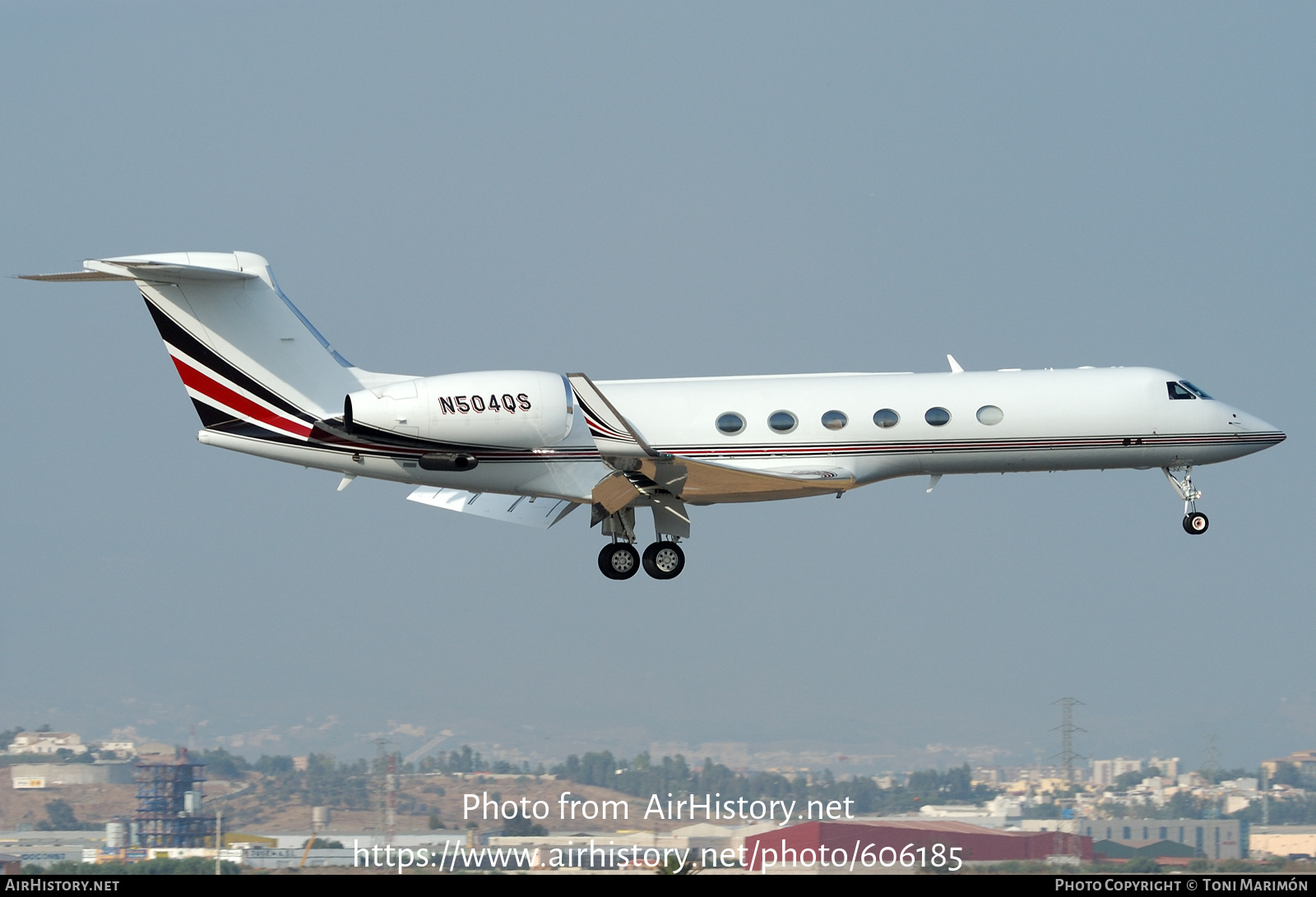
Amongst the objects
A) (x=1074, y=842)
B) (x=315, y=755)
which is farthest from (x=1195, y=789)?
(x=315, y=755)

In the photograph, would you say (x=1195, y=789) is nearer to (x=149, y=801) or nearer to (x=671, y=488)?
(x=671, y=488)

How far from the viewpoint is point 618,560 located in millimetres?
22516

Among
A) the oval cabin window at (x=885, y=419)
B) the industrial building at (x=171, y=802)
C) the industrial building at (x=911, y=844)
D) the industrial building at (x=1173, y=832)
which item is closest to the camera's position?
the industrial building at (x=911, y=844)

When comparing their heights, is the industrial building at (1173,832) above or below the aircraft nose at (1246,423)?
below

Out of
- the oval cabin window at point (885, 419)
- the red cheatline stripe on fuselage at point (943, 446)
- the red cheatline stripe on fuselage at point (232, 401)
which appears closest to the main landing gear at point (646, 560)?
the red cheatline stripe on fuselage at point (943, 446)

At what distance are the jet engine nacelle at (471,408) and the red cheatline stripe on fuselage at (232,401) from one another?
1094 mm

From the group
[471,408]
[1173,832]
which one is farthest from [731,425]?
[1173,832]

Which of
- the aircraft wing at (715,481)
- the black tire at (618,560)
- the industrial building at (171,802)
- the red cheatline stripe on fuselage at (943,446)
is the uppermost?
the red cheatline stripe on fuselage at (943,446)

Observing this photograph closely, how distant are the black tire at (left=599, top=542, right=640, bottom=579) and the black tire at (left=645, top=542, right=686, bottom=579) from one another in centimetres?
23

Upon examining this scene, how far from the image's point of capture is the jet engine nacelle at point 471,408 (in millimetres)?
20172

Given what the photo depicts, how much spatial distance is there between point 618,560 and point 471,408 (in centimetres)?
361

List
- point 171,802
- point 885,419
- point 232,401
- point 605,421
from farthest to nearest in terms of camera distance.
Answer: point 171,802, point 885,419, point 232,401, point 605,421

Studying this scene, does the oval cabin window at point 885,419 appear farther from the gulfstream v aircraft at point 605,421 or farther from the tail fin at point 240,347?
the tail fin at point 240,347

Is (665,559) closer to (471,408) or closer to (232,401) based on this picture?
(471,408)
